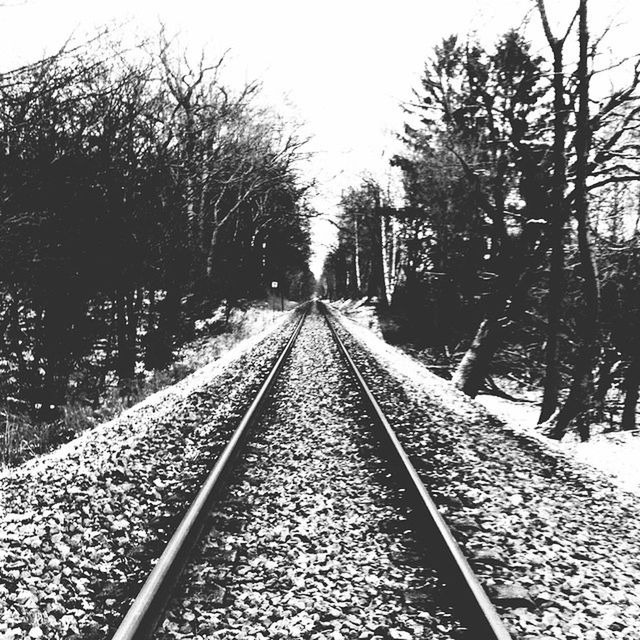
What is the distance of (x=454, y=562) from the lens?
11.6 feet

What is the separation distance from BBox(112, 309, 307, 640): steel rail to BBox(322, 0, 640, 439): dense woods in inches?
290

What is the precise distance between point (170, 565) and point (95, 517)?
4.41ft

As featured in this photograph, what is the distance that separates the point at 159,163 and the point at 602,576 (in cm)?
1561

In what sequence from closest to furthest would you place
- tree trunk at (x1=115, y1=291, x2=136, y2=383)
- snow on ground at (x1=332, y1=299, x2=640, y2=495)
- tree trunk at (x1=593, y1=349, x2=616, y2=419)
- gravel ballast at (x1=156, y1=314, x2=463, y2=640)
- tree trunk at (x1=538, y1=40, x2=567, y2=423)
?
gravel ballast at (x1=156, y1=314, x2=463, y2=640) < snow on ground at (x1=332, y1=299, x2=640, y2=495) < tree trunk at (x1=538, y1=40, x2=567, y2=423) < tree trunk at (x1=593, y1=349, x2=616, y2=419) < tree trunk at (x1=115, y1=291, x2=136, y2=383)

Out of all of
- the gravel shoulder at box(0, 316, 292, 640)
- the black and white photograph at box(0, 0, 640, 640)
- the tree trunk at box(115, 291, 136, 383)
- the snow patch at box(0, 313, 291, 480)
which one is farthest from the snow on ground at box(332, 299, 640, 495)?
the tree trunk at box(115, 291, 136, 383)

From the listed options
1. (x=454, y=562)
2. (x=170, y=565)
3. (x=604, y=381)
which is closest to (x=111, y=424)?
(x=170, y=565)

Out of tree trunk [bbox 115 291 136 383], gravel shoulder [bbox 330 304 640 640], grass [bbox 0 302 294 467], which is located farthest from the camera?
tree trunk [bbox 115 291 136 383]

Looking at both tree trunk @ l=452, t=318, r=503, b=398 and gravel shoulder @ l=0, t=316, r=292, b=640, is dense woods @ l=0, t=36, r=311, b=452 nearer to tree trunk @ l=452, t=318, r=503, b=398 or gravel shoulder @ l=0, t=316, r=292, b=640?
gravel shoulder @ l=0, t=316, r=292, b=640

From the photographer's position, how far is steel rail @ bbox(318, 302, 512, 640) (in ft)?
9.56

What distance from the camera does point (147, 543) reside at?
409 cm

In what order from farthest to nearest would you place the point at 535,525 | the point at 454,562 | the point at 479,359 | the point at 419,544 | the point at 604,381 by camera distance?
the point at 479,359, the point at 604,381, the point at 535,525, the point at 419,544, the point at 454,562

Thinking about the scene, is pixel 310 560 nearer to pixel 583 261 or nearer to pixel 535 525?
pixel 535 525

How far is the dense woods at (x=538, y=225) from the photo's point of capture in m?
10.3

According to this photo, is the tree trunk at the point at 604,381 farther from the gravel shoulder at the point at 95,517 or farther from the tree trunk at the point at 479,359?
the gravel shoulder at the point at 95,517
